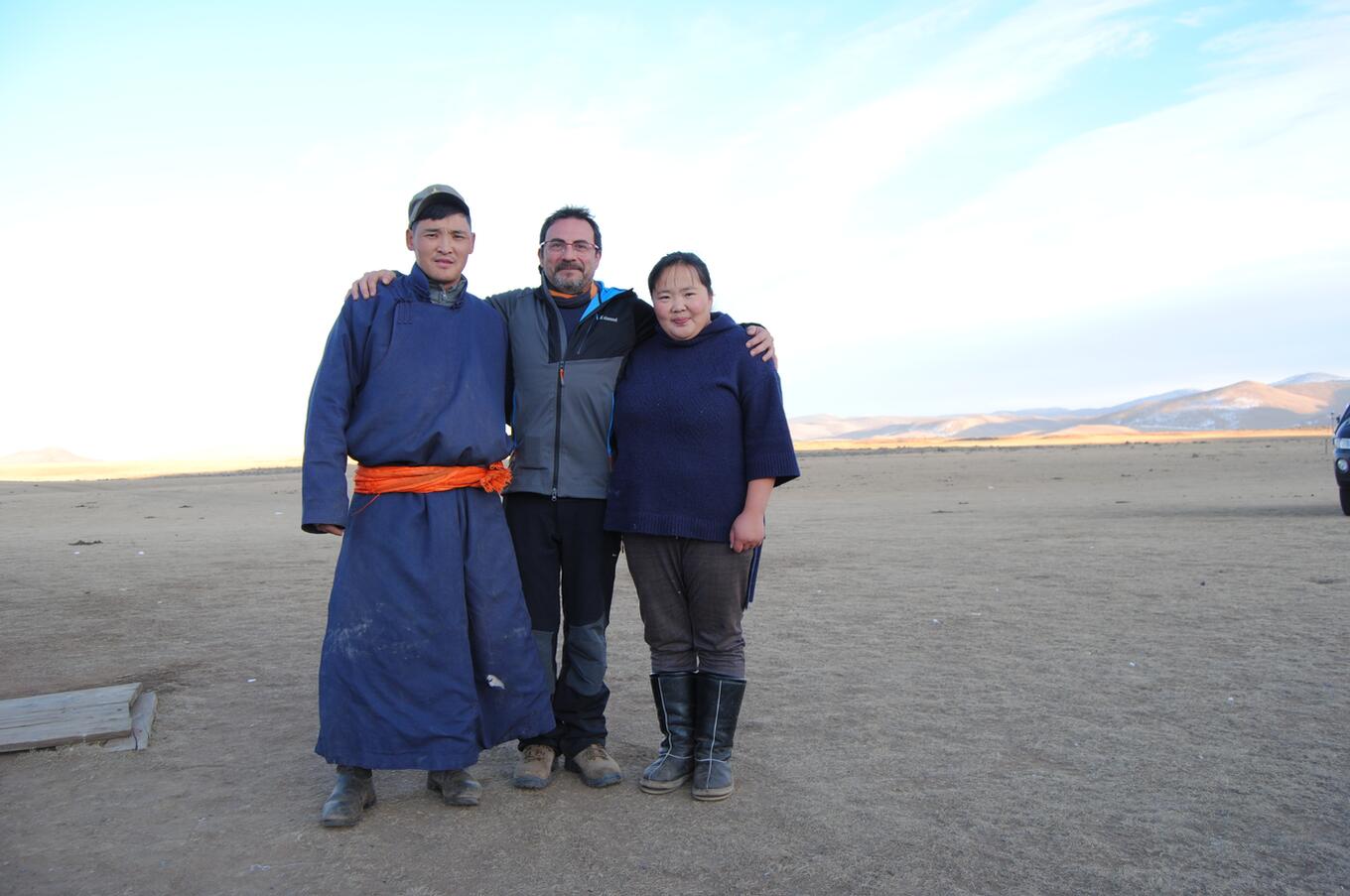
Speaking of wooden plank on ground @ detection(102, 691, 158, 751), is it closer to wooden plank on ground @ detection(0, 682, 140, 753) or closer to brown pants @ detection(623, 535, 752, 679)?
wooden plank on ground @ detection(0, 682, 140, 753)

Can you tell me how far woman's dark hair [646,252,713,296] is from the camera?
4.18 m

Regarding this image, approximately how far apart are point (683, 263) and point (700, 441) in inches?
27.9

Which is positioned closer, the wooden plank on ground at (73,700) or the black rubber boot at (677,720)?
the black rubber boot at (677,720)

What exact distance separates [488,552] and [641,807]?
1136 millimetres

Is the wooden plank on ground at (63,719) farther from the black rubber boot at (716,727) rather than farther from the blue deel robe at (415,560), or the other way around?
the black rubber boot at (716,727)

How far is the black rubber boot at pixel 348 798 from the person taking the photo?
376 cm

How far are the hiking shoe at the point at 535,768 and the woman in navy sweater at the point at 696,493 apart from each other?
1.32 feet

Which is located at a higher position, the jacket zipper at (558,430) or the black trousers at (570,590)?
the jacket zipper at (558,430)

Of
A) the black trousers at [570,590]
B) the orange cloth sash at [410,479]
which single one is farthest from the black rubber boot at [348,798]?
the orange cloth sash at [410,479]

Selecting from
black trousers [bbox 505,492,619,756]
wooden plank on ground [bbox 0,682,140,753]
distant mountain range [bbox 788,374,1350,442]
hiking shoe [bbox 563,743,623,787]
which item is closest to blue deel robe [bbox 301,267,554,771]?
black trousers [bbox 505,492,619,756]

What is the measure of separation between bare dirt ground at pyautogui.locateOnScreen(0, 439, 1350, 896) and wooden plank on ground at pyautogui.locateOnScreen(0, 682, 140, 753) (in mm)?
125

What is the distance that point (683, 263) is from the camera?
13.7ft

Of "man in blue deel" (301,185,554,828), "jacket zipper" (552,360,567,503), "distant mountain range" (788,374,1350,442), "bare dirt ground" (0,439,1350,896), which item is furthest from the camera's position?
"distant mountain range" (788,374,1350,442)

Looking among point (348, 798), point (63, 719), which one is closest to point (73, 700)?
point (63, 719)
